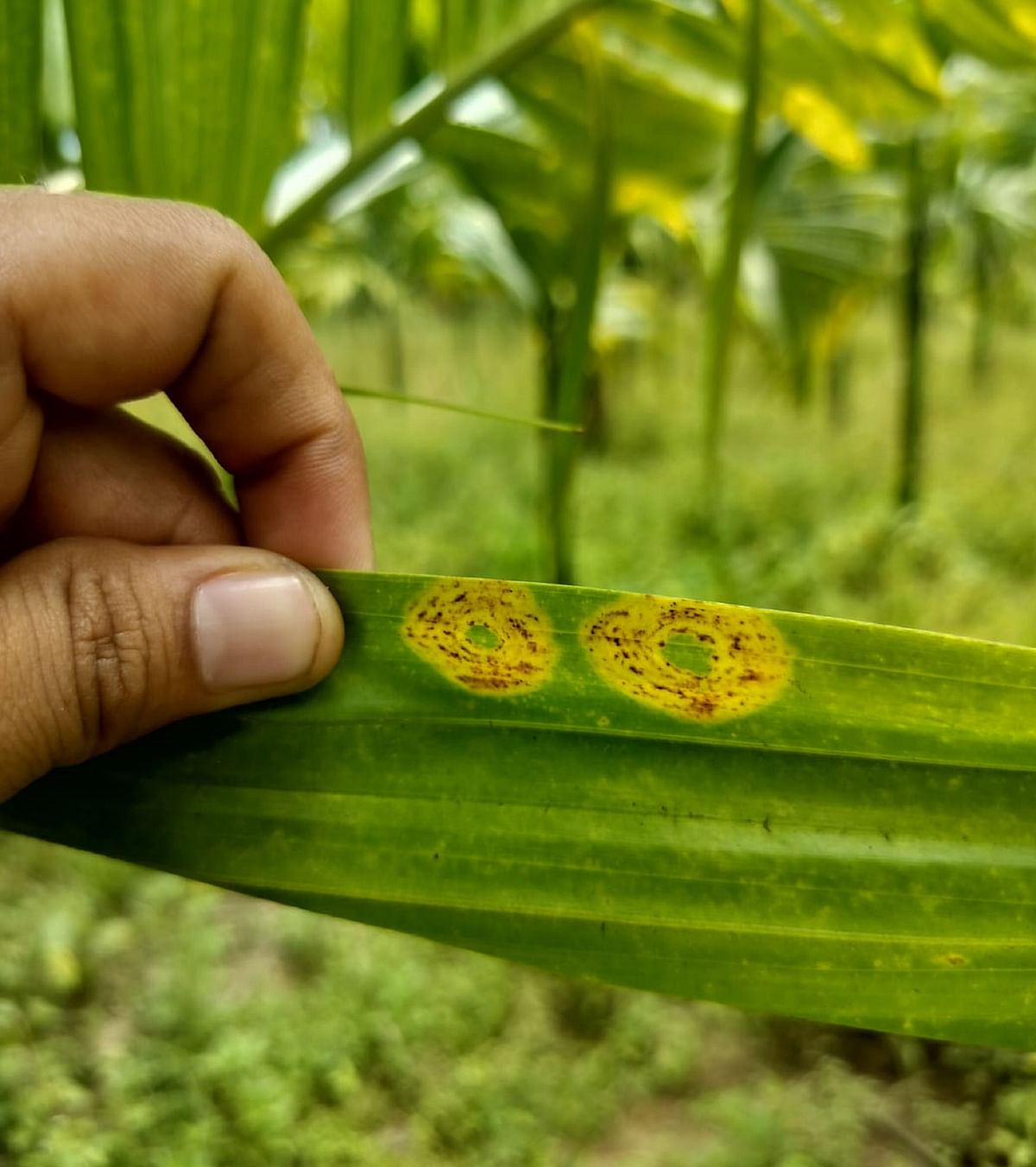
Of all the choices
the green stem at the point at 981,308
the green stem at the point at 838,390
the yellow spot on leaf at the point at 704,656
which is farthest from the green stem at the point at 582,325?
the green stem at the point at 981,308

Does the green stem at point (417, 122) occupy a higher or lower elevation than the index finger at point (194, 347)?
higher

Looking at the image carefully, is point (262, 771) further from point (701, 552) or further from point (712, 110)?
point (701, 552)

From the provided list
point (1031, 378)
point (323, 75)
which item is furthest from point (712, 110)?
point (1031, 378)

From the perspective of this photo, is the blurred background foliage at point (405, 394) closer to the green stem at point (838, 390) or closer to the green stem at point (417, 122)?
the green stem at point (417, 122)

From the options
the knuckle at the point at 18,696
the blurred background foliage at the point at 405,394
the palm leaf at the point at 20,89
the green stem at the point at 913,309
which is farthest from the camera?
the green stem at the point at 913,309

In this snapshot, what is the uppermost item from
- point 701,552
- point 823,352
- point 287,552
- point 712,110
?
point 712,110

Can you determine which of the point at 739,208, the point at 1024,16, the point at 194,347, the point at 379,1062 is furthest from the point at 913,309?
the point at 194,347

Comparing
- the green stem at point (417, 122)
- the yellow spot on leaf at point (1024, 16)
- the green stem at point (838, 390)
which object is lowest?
the green stem at point (838, 390)

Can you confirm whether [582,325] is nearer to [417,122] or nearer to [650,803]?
[417,122]
